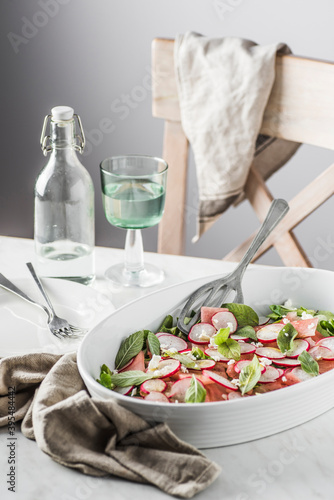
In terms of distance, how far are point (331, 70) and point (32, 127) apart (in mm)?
1576

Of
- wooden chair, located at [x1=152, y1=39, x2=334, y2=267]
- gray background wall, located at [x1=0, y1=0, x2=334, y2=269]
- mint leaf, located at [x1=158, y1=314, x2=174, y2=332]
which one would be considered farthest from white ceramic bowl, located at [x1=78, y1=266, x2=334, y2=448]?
gray background wall, located at [x1=0, y1=0, x2=334, y2=269]

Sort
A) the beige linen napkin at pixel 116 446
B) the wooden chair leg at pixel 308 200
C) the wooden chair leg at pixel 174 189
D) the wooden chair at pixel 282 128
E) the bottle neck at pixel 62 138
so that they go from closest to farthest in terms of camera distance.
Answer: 1. the beige linen napkin at pixel 116 446
2. the bottle neck at pixel 62 138
3. the wooden chair at pixel 282 128
4. the wooden chair leg at pixel 308 200
5. the wooden chair leg at pixel 174 189

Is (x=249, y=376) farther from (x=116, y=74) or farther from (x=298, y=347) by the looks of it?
(x=116, y=74)

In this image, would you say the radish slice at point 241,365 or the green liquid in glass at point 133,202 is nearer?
the radish slice at point 241,365

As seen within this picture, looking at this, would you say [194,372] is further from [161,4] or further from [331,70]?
[161,4]

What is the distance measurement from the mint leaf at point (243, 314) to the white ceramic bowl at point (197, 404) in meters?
0.06

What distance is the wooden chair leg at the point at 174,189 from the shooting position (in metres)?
1.61

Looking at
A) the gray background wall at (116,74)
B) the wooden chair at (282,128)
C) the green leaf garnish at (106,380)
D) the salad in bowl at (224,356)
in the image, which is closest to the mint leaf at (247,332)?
the salad in bowl at (224,356)

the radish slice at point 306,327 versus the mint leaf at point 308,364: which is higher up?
the mint leaf at point 308,364

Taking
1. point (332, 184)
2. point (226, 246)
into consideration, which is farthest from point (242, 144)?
point (226, 246)

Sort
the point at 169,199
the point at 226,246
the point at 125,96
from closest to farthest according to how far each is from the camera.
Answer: the point at 169,199 < the point at 125,96 < the point at 226,246

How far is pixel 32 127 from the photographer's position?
264 cm

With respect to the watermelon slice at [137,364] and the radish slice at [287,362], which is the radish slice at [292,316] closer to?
the radish slice at [287,362]

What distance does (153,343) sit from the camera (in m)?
0.89
